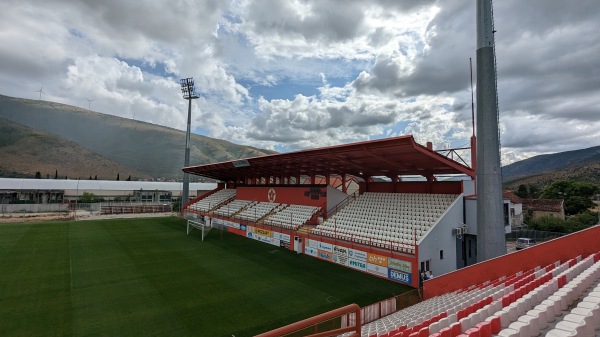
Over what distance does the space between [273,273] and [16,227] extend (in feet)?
103

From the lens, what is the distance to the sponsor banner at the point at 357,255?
1756cm

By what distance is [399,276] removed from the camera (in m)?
15.9

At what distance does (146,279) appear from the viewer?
50.2 ft

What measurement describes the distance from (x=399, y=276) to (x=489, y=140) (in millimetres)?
7896

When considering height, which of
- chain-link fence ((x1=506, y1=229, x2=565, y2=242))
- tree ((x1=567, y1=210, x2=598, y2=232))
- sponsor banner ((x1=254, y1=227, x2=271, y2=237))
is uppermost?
tree ((x1=567, y1=210, x2=598, y2=232))

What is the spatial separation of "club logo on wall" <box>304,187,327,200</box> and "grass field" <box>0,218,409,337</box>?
6725mm

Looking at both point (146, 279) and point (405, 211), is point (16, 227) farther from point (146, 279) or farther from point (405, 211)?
point (405, 211)

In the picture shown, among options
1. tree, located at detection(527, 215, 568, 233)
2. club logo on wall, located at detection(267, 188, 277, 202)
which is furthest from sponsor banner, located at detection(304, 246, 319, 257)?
tree, located at detection(527, 215, 568, 233)

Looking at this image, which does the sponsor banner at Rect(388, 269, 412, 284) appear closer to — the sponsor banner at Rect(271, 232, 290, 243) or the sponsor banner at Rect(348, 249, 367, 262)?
the sponsor banner at Rect(348, 249, 367, 262)

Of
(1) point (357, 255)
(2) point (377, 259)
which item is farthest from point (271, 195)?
(2) point (377, 259)

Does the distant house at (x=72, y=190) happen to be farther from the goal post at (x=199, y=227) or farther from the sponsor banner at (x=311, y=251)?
the sponsor banner at (x=311, y=251)

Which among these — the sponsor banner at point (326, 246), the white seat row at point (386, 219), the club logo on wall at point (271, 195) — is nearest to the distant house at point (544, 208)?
the white seat row at point (386, 219)

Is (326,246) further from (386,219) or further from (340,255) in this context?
(386,219)

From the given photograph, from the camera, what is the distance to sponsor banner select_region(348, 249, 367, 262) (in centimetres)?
1756
